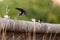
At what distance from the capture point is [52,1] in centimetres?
1180

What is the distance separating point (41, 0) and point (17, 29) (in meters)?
9.75

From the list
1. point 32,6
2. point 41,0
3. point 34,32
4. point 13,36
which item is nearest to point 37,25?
point 34,32

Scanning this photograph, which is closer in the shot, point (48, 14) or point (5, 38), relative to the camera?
point (5, 38)

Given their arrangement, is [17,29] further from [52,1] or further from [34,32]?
[52,1]

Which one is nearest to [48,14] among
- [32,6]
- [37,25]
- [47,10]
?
[47,10]

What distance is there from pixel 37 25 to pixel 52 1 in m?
9.93

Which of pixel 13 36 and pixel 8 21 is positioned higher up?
pixel 8 21

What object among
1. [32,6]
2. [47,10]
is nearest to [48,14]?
[47,10]

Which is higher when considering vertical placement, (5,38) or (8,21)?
(8,21)

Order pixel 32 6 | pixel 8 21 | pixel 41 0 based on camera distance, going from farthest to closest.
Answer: pixel 41 0
pixel 32 6
pixel 8 21

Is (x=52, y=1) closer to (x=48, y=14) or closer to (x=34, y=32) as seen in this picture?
(x=48, y=14)

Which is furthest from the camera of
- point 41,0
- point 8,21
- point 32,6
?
point 41,0

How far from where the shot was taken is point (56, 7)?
11.8m

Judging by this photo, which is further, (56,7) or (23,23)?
(56,7)
